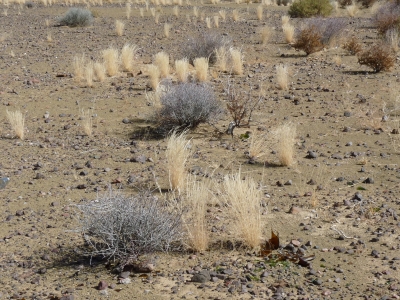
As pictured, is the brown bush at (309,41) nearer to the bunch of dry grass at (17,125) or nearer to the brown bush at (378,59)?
the brown bush at (378,59)

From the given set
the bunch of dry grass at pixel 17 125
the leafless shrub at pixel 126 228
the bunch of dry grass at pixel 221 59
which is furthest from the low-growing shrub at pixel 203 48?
the leafless shrub at pixel 126 228

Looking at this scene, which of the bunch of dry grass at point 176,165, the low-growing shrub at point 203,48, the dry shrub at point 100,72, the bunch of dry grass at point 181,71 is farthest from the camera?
the low-growing shrub at point 203,48

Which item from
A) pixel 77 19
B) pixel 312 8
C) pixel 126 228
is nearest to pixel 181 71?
pixel 126 228

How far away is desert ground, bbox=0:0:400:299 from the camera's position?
5.42m

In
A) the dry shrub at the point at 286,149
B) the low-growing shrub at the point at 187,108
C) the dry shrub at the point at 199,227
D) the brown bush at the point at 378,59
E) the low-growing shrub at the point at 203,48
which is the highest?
the low-growing shrub at the point at 203,48

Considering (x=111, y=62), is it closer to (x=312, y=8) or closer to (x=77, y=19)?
(x=77, y=19)

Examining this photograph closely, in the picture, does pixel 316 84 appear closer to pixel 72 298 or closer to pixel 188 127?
pixel 188 127

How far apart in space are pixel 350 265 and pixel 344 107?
19.3ft

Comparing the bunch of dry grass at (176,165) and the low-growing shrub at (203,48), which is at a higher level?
the low-growing shrub at (203,48)

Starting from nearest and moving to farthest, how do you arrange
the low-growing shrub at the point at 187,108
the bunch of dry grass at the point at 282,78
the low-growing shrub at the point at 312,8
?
the low-growing shrub at the point at 187,108, the bunch of dry grass at the point at 282,78, the low-growing shrub at the point at 312,8

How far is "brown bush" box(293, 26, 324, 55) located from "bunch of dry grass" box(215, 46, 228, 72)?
7.26ft

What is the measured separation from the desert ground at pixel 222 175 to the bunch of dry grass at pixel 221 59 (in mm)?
216

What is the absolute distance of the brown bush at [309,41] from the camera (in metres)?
15.7

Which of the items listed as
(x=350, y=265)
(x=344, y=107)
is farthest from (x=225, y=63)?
(x=350, y=265)
